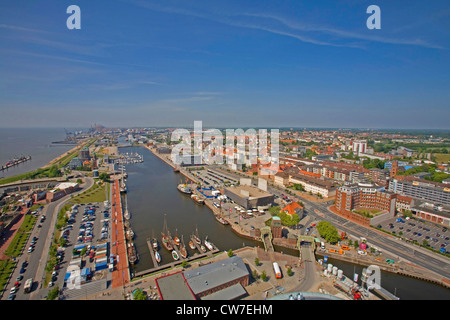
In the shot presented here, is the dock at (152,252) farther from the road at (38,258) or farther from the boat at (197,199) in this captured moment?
the boat at (197,199)

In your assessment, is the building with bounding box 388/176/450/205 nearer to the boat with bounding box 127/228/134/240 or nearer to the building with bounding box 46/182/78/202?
the boat with bounding box 127/228/134/240

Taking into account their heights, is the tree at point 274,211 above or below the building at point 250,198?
below

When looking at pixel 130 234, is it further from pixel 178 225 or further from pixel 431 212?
pixel 431 212

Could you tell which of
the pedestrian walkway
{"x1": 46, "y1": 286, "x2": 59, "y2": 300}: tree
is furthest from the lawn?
the pedestrian walkway

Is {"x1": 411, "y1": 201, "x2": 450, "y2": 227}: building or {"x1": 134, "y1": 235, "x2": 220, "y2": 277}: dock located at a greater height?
{"x1": 411, "y1": 201, "x2": 450, "y2": 227}: building

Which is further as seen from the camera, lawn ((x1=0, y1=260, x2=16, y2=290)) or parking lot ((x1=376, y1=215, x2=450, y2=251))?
parking lot ((x1=376, y1=215, x2=450, y2=251))

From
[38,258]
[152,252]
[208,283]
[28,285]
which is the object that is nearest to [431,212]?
[208,283]

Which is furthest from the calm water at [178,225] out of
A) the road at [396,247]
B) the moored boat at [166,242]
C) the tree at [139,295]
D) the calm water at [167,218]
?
the tree at [139,295]
